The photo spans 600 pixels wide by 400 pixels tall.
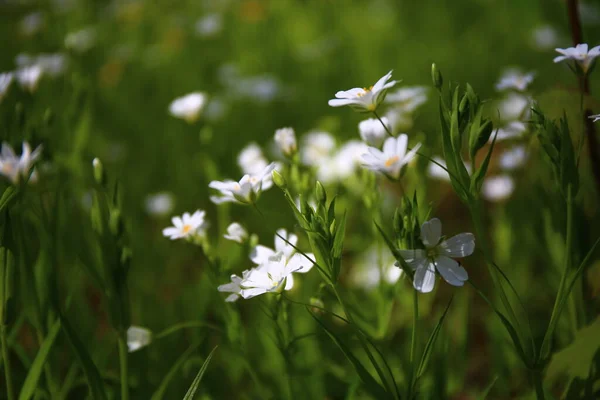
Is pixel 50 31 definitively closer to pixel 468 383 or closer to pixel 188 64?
pixel 188 64

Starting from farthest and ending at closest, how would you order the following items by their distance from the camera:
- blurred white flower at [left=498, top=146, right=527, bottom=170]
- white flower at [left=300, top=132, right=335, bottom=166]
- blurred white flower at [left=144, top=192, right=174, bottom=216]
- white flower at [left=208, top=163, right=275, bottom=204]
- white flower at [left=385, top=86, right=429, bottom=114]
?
blurred white flower at [left=144, top=192, right=174, bottom=216] → white flower at [left=300, top=132, right=335, bottom=166] → blurred white flower at [left=498, top=146, right=527, bottom=170] → white flower at [left=385, top=86, right=429, bottom=114] → white flower at [left=208, top=163, right=275, bottom=204]

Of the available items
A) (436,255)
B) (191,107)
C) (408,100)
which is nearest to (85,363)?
(436,255)

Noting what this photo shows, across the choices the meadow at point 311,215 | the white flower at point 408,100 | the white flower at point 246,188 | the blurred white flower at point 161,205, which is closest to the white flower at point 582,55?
the meadow at point 311,215

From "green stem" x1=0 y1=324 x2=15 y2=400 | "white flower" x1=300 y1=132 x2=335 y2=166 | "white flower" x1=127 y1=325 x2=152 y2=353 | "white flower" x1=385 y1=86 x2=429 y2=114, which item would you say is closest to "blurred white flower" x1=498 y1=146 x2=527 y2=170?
"white flower" x1=385 y1=86 x2=429 y2=114

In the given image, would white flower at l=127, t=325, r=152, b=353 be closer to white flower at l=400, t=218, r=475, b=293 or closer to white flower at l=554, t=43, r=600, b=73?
white flower at l=400, t=218, r=475, b=293

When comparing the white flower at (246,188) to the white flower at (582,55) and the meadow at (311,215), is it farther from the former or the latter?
the white flower at (582,55)

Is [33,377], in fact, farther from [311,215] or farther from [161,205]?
[161,205]
